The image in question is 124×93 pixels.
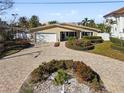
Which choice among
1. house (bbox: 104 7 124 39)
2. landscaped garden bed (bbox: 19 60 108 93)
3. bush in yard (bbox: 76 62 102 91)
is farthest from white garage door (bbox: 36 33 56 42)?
bush in yard (bbox: 76 62 102 91)

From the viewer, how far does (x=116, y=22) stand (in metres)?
62.9

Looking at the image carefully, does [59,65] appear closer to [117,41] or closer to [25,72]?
[25,72]

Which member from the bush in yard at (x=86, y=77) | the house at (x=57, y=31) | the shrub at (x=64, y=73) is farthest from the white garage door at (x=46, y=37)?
the bush in yard at (x=86, y=77)

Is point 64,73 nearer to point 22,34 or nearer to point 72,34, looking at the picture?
point 72,34

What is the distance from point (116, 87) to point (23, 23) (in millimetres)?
81138

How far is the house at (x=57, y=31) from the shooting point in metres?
70.2

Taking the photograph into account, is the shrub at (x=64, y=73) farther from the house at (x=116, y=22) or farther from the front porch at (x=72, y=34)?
the front porch at (x=72, y=34)

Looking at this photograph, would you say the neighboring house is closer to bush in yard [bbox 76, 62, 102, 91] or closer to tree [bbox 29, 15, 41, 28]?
tree [bbox 29, 15, 41, 28]

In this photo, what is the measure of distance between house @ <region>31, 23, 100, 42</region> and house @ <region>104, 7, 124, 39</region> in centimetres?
449

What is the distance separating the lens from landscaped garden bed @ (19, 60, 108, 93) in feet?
64.1

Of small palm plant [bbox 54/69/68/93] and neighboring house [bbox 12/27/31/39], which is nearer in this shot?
small palm plant [bbox 54/69/68/93]

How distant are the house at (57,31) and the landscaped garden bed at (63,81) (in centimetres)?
4621

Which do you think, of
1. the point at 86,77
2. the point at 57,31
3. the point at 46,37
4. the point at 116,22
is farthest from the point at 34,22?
the point at 86,77

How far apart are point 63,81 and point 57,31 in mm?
50226
